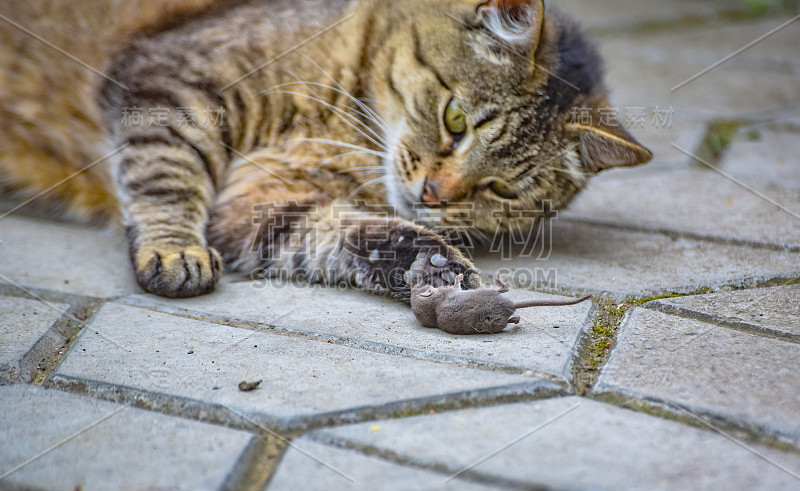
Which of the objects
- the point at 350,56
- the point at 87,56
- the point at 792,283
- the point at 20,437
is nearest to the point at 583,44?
the point at 350,56

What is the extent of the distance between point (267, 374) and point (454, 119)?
86 cm

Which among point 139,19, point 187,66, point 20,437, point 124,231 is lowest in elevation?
point 20,437

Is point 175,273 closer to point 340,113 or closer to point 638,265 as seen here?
point 340,113

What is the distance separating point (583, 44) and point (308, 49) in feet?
2.35

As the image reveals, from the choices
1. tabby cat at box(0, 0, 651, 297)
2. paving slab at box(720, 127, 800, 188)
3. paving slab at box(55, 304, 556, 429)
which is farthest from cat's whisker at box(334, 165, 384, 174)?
paving slab at box(720, 127, 800, 188)

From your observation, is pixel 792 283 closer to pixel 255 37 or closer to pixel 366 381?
pixel 366 381

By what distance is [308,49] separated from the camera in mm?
1910

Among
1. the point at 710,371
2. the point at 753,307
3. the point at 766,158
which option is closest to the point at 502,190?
the point at 753,307

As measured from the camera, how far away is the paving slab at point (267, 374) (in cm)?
108

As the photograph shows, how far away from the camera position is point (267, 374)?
1175mm

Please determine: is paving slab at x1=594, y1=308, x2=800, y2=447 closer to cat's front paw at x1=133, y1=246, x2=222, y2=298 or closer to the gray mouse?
the gray mouse

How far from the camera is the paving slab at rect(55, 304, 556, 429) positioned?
1.08m

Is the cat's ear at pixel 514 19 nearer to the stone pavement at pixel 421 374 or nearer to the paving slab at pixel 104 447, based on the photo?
the stone pavement at pixel 421 374

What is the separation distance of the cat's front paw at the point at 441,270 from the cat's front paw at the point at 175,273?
43cm
